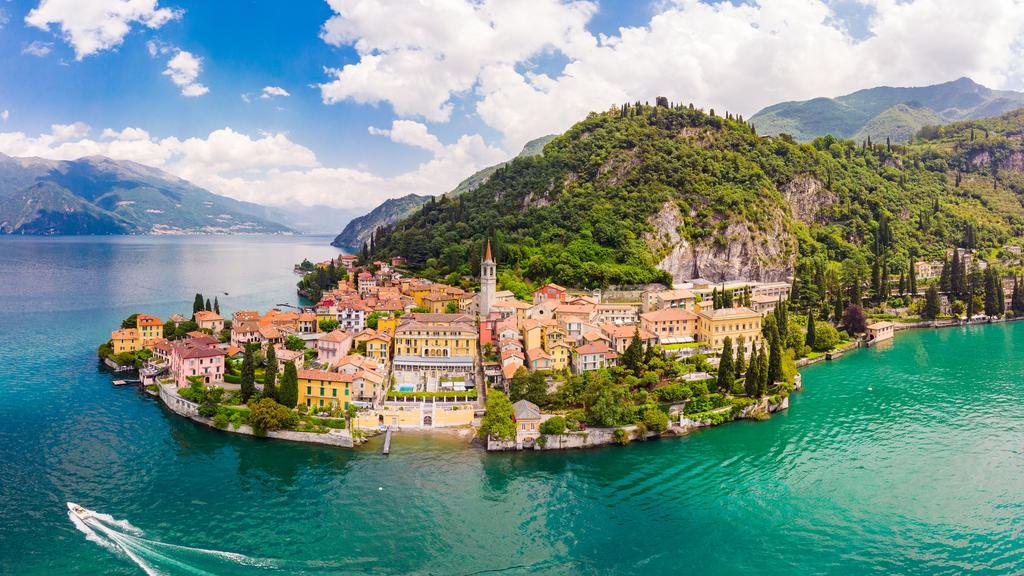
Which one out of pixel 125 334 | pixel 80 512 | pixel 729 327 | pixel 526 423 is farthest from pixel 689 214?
pixel 80 512

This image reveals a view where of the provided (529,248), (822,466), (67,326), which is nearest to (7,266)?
(67,326)

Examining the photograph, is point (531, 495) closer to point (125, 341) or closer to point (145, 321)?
point (125, 341)

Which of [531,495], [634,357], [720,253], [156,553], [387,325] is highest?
[720,253]

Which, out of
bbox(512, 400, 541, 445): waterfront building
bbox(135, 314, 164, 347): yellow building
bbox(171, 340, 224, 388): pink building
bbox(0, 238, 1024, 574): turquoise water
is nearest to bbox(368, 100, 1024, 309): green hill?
bbox(512, 400, 541, 445): waterfront building

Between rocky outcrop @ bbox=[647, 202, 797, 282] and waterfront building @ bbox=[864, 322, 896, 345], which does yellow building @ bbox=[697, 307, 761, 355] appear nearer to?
waterfront building @ bbox=[864, 322, 896, 345]

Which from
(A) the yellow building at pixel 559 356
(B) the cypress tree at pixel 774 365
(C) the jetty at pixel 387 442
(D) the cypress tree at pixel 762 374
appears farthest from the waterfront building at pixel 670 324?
(C) the jetty at pixel 387 442

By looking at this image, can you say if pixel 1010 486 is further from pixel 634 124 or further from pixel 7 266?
pixel 7 266
